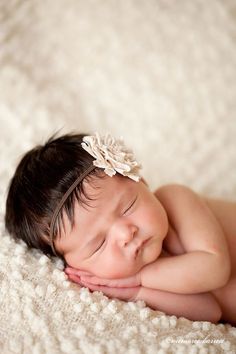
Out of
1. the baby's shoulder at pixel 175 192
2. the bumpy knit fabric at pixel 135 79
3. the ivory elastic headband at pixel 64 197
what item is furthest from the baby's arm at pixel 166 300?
the bumpy knit fabric at pixel 135 79

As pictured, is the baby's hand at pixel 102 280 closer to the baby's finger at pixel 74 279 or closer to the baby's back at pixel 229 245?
the baby's finger at pixel 74 279

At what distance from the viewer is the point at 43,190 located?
1.20 metres

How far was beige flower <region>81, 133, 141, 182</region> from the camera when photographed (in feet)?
4.00

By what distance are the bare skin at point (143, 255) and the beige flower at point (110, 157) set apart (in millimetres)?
30

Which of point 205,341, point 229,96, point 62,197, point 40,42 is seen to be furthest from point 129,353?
point 40,42

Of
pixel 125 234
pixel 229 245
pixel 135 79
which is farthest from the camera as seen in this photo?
pixel 135 79

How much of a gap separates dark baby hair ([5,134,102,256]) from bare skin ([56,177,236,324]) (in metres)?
0.05

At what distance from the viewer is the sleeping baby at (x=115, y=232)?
1.18 meters

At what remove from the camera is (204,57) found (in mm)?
1867

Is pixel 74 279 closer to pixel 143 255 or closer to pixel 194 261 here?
pixel 143 255

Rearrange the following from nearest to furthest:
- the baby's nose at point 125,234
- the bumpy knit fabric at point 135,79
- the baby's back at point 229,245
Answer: the baby's nose at point 125,234
the baby's back at point 229,245
the bumpy knit fabric at point 135,79

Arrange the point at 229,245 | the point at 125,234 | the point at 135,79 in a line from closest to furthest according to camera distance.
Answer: the point at 125,234, the point at 229,245, the point at 135,79

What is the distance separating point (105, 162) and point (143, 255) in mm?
268

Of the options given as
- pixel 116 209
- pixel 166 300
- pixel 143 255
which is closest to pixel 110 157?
pixel 116 209
